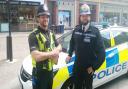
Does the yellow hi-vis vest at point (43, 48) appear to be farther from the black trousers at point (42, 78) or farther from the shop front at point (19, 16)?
the shop front at point (19, 16)

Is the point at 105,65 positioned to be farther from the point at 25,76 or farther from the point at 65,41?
the point at 25,76

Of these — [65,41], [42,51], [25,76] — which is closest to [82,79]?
[42,51]

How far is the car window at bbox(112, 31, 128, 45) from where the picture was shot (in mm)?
6715

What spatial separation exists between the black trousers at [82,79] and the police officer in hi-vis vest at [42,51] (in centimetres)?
77

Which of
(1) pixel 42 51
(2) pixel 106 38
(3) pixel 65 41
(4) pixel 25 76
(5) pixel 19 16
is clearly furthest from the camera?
(5) pixel 19 16

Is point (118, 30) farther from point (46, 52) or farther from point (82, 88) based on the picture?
point (46, 52)

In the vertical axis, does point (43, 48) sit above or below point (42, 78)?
above

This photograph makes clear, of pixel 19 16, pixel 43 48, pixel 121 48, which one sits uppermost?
pixel 19 16

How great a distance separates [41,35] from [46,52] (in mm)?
250

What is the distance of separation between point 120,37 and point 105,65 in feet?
4.01

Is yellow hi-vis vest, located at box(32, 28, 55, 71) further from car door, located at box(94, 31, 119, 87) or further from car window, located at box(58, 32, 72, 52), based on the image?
car window, located at box(58, 32, 72, 52)

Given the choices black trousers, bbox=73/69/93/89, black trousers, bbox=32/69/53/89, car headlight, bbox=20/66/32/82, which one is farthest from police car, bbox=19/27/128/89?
black trousers, bbox=32/69/53/89

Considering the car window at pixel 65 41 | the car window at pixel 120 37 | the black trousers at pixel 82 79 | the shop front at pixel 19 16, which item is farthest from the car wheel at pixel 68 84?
the shop front at pixel 19 16

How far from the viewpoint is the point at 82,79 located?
15.3 ft
